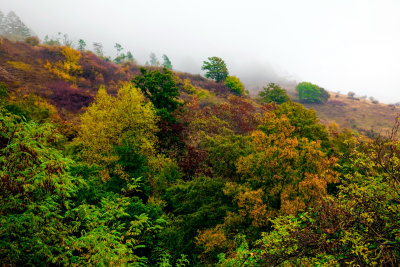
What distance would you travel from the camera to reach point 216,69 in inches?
2773

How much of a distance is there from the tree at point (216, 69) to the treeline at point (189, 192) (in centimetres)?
4140

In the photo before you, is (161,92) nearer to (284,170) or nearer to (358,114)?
(284,170)

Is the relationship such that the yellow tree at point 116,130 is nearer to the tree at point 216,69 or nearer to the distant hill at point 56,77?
the distant hill at point 56,77

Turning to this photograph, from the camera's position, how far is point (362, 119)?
8006cm

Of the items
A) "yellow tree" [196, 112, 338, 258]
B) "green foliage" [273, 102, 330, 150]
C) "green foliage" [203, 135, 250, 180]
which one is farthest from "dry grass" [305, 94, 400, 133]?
"green foliage" [203, 135, 250, 180]

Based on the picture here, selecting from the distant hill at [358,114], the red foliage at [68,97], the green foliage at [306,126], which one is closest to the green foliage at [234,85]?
the distant hill at [358,114]

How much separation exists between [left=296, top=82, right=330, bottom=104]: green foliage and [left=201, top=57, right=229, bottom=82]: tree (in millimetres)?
53754

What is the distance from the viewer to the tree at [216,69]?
6950 cm

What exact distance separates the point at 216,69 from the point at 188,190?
204ft

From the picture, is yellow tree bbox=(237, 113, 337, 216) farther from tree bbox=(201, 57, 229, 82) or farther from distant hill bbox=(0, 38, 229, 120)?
tree bbox=(201, 57, 229, 82)

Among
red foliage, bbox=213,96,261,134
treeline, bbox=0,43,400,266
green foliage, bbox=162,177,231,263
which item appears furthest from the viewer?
red foliage, bbox=213,96,261,134

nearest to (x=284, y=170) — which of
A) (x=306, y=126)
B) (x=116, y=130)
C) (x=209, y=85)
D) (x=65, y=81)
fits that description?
(x=306, y=126)

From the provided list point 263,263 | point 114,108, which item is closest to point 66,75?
point 114,108

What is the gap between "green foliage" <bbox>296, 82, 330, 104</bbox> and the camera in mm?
98062
